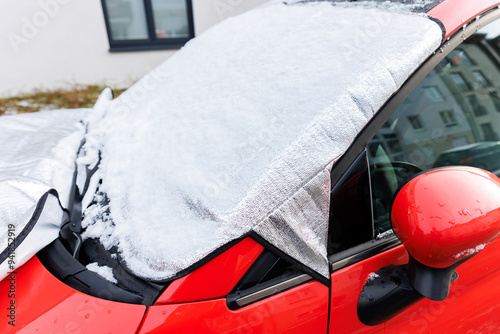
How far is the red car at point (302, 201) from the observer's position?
2.82ft

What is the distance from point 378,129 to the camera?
1025 millimetres

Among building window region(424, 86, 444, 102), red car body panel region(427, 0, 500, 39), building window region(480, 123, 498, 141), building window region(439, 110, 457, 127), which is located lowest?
building window region(480, 123, 498, 141)

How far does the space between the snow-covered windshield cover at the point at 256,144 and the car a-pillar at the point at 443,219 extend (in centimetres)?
21

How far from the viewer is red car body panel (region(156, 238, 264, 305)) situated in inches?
34.2

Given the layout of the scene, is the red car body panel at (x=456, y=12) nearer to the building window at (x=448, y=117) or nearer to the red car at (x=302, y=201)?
the red car at (x=302, y=201)

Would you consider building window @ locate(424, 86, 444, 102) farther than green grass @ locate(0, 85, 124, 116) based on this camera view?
No

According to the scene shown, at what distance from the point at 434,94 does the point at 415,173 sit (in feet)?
0.88

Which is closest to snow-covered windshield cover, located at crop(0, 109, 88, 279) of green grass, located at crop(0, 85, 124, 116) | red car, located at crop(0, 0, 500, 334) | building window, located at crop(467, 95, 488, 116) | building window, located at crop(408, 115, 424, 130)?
red car, located at crop(0, 0, 500, 334)

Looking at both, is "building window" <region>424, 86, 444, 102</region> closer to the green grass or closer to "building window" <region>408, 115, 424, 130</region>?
"building window" <region>408, 115, 424, 130</region>

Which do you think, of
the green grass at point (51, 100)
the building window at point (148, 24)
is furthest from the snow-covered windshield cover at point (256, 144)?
the building window at point (148, 24)

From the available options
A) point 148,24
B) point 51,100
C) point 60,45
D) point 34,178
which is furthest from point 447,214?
point 148,24

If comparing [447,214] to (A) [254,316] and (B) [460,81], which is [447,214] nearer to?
(A) [254,316]

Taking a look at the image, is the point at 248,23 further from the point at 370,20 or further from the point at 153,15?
the point at 153,15

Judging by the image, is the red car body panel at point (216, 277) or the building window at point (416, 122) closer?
the red car body panel at point (216, 277)
